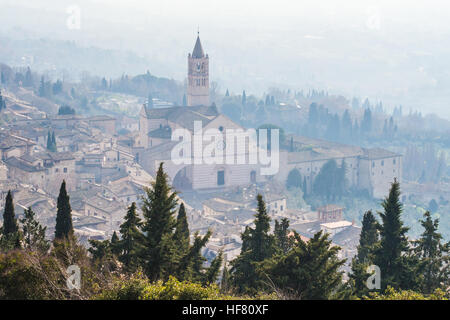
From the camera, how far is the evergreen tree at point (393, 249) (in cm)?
1340

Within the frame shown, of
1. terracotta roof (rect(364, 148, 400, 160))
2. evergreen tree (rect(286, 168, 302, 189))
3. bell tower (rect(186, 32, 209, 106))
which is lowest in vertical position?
evergreen tree (rect(286, 168, 302, 189))

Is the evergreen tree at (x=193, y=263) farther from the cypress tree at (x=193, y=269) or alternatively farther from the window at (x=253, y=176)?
the window at (x=253, y=176)

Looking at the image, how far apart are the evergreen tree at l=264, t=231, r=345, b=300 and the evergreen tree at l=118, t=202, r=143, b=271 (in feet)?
7.63

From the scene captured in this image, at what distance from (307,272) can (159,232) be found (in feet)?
8.99

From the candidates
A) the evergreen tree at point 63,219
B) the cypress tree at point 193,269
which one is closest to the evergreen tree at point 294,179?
the evergreen tree at point 63,219

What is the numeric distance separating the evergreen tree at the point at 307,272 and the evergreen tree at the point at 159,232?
5.96 feet

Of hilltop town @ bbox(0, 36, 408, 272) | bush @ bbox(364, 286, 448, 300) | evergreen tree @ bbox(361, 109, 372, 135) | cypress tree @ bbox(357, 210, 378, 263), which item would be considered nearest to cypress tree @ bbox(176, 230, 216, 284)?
bush @ bbox(364, 286, 448, 300)

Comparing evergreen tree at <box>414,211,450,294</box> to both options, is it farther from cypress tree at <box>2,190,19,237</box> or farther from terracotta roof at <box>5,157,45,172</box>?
terracotta roof at <box>5,157,45,172</box>

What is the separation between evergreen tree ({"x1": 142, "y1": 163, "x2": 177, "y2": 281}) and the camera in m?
12.4

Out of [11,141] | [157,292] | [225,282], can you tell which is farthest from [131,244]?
[11,141]

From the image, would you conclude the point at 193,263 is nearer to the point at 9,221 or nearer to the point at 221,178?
the point at 9,221

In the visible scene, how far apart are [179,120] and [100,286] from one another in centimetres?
3490
